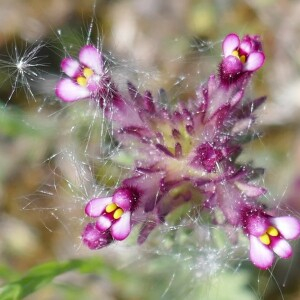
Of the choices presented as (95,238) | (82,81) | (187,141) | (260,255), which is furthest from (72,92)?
(260,255)

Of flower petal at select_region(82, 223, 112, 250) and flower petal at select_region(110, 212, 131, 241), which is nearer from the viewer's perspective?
flower petal at select_region(110, 212, 131, 241)

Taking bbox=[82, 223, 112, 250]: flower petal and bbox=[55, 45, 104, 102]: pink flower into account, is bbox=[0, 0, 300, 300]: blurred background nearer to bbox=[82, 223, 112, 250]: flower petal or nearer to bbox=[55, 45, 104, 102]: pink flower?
bbox=[55, 45, 104, 102]: pink flower

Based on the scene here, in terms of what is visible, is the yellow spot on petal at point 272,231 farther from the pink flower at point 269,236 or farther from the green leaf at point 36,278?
the green leaf at point 36,278

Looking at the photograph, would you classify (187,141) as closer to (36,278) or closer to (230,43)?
(230,43)

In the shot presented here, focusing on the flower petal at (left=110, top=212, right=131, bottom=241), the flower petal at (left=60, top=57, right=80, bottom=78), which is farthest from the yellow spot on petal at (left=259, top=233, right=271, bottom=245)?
the flower petal at (left=60, top=57, right=80, bottom=78)

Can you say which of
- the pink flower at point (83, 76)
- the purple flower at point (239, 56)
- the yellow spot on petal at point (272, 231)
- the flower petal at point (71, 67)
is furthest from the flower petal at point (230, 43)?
the yellow spot on petal at point (272, 231)

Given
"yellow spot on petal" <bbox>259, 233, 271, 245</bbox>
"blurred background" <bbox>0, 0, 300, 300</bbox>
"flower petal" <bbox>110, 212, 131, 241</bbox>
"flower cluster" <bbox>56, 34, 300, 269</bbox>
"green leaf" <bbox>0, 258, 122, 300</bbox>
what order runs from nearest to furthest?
"flower petal" <bbox>110, 212, 131, 241</bbox>, "yellow spot on petal" <bbox>259, 233, 271, 245</bbox>, "flower cluster" <bbox>56, 34, 300, 269</bbox>, "green leaf" <bbox>0, 258, 122, 300</bbox>, "blurred background" <bbox>0, 0, 300, 300</bbox>

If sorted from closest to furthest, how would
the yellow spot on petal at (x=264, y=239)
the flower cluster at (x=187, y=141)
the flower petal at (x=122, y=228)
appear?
the flower petal at (x=122, y=228), the yellow spot on petal at (x=264, y=239), the flower cluster at (x=187, y=141)
